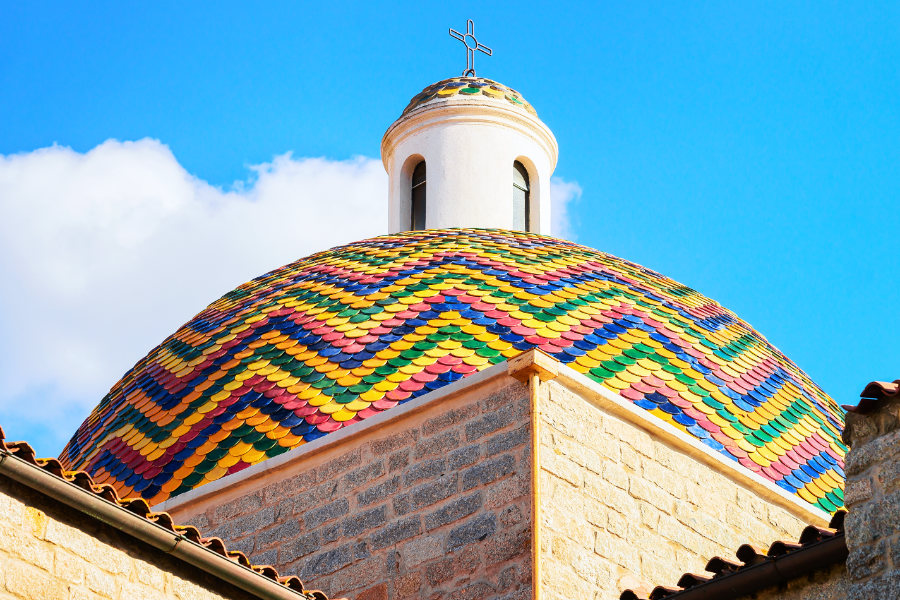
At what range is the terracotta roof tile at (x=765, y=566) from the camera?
19.2 ft

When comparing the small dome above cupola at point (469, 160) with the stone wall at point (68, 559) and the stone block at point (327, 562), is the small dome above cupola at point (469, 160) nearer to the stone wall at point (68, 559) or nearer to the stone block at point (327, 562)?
the stone block at point (327, 562)

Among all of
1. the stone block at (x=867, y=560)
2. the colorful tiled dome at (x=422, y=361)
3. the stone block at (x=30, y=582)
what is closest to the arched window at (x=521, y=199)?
the colorful tiled dome at (x=422, y=361)

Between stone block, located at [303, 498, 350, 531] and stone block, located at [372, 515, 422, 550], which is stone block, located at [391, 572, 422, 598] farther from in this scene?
stone block, located at [303, 498, 350, 531]

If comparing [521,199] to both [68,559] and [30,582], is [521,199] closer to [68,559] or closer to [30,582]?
[68,559]

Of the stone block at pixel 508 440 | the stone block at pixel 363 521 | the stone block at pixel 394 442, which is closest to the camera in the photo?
the stone block at pixel 508 440

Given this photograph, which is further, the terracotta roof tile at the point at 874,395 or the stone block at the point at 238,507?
the stone block at the point at 238,507

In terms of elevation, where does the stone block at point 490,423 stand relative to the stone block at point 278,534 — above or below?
above

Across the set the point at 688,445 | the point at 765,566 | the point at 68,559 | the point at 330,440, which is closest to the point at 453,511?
the point at 330,440

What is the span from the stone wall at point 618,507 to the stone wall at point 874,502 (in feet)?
7.16

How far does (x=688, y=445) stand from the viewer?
29.1 ft

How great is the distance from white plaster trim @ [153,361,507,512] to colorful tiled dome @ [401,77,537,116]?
6.89 m

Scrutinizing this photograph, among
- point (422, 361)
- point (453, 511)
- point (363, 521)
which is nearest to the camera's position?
point (453, 511)

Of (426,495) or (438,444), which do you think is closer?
(426,495)

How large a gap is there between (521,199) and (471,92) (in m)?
1.14
